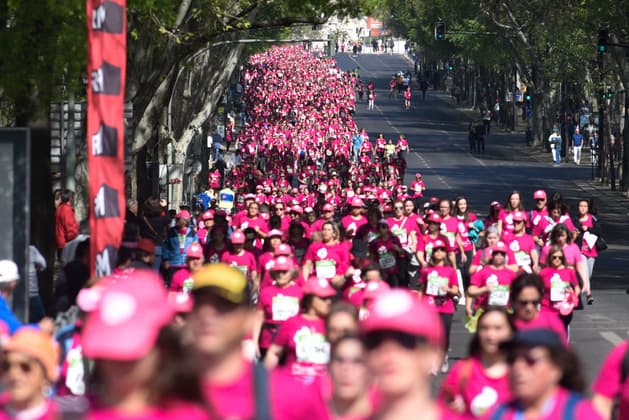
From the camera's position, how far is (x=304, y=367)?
1057cm

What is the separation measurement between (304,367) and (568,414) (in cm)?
476

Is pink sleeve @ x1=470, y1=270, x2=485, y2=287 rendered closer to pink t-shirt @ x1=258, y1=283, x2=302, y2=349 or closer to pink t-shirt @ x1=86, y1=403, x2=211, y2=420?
pink t-shirt @ x1=258, y1=283, x2=302, y2=349

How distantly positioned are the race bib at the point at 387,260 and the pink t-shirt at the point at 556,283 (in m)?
3.73

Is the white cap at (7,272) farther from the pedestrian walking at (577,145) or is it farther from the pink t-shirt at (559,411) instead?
the pedestrian walking at (577,145)

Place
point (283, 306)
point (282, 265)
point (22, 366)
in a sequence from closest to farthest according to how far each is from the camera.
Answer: point (22, 366) → point (282, 265) → point (283, 306)

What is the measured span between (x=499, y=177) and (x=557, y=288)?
154 feet

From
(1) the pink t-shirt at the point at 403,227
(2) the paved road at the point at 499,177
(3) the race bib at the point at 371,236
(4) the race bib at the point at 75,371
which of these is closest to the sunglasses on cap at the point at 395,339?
(4) the race bib at the point at 75,371

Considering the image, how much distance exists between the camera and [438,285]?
16391mm

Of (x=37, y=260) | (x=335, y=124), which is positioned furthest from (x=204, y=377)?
(x=335, y=124)

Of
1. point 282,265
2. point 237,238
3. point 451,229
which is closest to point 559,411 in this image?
point 282,265

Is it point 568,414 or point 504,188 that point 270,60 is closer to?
point 504,188

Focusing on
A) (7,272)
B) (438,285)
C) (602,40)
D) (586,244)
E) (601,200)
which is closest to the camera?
(7,272)

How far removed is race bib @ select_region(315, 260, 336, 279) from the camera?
1734cm

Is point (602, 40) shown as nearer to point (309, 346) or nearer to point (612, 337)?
point (612, 337)
